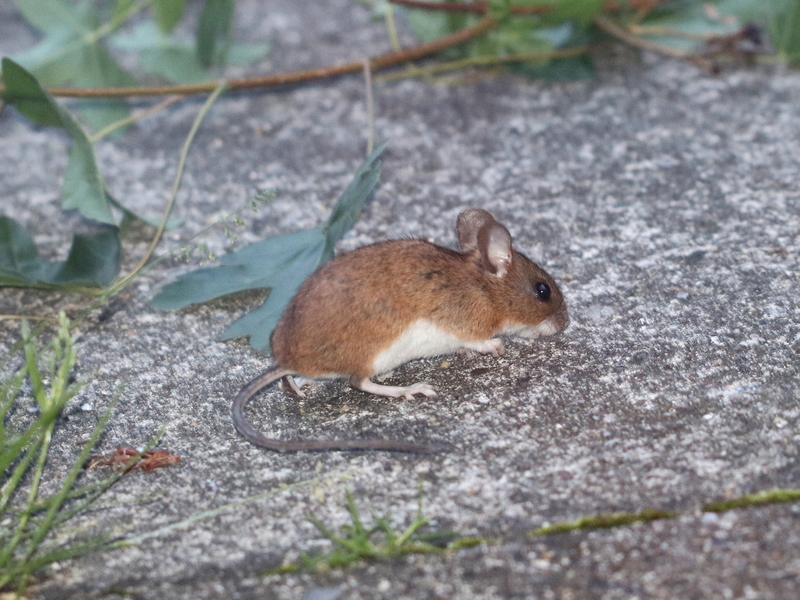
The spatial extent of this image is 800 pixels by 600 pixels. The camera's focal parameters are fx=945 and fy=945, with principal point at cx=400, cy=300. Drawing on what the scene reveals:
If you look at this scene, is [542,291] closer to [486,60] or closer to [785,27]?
[486,60]

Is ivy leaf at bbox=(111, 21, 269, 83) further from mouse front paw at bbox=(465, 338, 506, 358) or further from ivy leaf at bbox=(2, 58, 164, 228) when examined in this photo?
mouse front paw at bbox=(465, 338, 506, 358)

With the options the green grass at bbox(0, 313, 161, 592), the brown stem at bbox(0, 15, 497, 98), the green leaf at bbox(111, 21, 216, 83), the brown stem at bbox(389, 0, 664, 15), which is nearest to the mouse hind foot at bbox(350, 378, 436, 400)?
the green grass at bbox(0, 313, 161, 592)

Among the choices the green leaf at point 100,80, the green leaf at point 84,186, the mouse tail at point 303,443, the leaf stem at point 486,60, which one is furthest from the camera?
the leaf stem at point 486,60

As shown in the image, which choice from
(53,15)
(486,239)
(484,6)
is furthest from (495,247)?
(53,15)

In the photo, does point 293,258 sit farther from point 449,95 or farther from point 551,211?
point 449,95

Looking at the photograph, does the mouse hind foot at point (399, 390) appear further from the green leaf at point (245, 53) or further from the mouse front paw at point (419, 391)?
the green leaf at point (245, 53)

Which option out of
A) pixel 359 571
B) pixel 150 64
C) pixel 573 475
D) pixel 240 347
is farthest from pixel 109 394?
pixel 150 64

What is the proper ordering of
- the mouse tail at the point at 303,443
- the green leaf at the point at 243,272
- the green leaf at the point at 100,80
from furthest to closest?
the green leaf at the point at 100,80 → the green leaf at the point at 243,272 → the mouse tail at the point at 303,443

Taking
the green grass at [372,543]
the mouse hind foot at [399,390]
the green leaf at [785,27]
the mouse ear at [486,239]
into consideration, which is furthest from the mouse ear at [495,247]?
the green leaf at [785,27]
